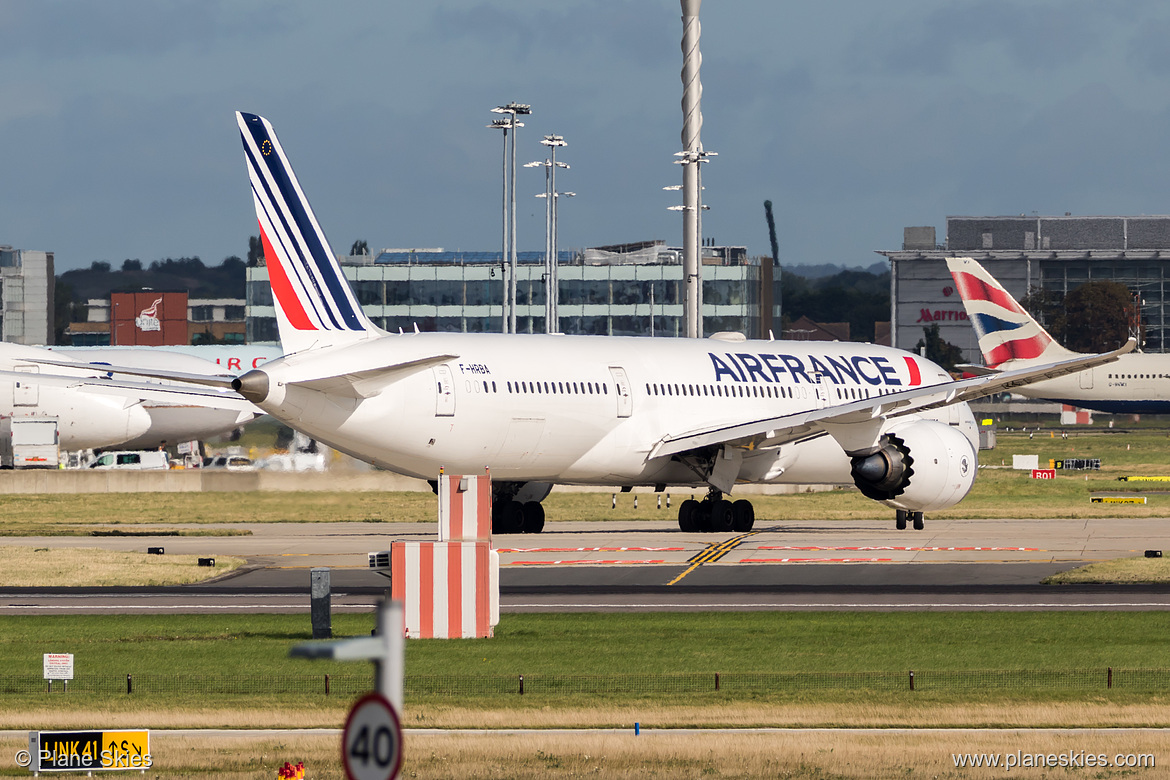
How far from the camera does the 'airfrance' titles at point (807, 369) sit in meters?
42.4

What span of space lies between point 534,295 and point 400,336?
122 m

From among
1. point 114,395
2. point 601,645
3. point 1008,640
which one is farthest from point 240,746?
point 114,395

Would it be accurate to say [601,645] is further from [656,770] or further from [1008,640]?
[656,770]

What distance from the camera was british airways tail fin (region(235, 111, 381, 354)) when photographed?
34094mm

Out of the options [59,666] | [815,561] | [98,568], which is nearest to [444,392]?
[98,568]

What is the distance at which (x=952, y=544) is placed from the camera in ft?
125

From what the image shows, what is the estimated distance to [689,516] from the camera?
41656 mm

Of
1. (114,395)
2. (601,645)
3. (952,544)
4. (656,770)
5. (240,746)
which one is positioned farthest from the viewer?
(114,395)

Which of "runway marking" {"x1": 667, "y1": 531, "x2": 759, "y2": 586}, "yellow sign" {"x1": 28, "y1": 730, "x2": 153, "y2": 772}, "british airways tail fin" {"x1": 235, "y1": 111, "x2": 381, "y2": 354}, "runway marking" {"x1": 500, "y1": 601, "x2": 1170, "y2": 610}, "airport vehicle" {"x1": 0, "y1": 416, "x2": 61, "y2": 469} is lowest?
"runway marking" {"x1": 667, "y1": 531, "x2": 759, "y2": 586}

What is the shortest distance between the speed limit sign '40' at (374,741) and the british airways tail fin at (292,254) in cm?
2810

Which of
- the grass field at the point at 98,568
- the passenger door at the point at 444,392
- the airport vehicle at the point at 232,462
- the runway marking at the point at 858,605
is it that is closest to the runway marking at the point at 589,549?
the passenger door at the point at 444,392

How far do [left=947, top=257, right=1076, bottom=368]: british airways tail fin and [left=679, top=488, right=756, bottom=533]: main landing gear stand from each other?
56.0m

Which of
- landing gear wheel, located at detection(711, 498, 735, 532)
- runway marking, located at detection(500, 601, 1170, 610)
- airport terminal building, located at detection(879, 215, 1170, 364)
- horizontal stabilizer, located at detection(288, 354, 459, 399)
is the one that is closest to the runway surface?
runway marking, located at detection(500, 601, 1170, 610)

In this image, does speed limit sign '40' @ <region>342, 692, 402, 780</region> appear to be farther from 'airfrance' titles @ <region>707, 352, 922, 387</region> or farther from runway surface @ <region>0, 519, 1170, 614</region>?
'airfrance' titles @ <region>707, 352, 922, 387</region>
